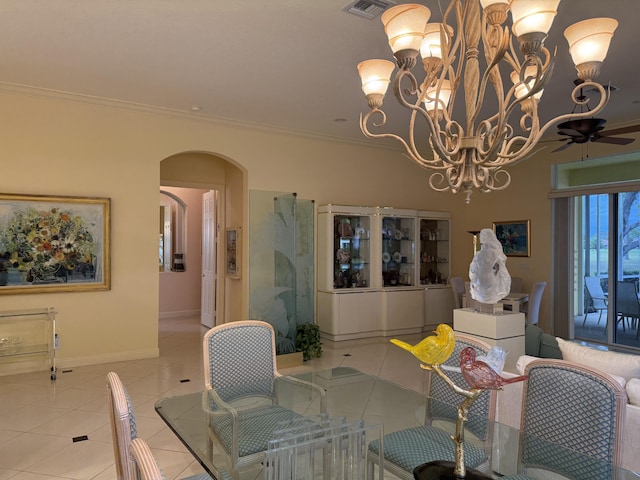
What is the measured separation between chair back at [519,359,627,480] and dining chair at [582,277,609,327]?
556 cm

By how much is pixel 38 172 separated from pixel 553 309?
7.09m

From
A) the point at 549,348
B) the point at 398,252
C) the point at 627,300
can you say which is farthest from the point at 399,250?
the point at 549,348

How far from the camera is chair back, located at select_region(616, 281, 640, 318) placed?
6.29 meters

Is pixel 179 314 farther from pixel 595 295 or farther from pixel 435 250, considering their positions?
pixel 595 295

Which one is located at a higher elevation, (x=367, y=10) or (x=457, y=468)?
(x=367, y=10)

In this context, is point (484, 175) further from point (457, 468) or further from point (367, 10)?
point (457, 468)

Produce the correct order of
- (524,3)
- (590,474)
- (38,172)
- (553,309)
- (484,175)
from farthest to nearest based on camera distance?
(553,309) → (38,172) → (484,175) → (524,3) → (590,474)

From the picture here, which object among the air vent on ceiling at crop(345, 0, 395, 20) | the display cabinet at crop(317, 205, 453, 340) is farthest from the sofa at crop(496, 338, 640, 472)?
the display cabinet at crop(317, 205, 453, 340)

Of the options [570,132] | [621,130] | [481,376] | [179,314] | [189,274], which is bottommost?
[179,314]

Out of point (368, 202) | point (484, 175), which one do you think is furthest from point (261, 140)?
point (484, 175)

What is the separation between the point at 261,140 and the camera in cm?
630

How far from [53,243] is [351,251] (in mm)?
3907

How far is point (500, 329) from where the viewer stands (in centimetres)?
322

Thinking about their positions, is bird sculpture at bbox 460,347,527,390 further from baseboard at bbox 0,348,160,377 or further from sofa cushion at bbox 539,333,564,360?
baseboard at bbox 0,348,160,377
